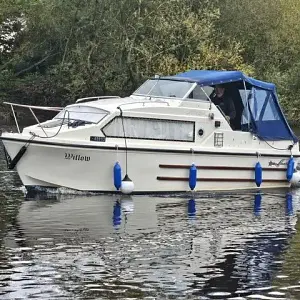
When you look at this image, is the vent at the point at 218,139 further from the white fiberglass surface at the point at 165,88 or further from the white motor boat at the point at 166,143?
the white fiberglass surface at the point at 165,88

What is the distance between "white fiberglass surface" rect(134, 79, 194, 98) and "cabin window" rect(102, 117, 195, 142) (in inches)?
38.7

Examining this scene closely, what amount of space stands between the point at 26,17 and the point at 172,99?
3280cm

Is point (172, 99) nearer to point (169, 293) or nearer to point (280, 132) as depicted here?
point (280, 132)

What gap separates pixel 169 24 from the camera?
46594mm

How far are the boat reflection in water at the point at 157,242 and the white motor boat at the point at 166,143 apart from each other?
68 centimetres

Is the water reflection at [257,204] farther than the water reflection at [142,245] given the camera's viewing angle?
Yes

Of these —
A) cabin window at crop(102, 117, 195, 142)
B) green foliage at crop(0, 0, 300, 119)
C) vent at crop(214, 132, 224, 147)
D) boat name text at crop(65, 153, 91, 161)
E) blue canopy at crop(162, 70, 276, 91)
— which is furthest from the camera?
green foliage at crop(0, 0, 300, 119)

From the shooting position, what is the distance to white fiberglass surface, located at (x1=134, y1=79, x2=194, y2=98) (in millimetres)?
21547

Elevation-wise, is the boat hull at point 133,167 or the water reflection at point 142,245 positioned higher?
the boat hull at point 133,167

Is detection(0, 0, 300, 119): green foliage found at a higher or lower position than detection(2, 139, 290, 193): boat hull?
higher

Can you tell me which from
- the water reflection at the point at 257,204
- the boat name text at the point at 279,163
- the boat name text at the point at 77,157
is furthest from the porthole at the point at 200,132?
the boat name text at the point at 77,157

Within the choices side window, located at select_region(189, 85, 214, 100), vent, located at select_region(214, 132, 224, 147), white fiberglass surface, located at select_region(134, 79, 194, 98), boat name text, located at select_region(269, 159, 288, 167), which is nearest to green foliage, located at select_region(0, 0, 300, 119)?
white fiberglass surface, located at select_region(134, 79, 194, 98)

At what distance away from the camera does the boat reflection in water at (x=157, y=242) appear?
11.6m

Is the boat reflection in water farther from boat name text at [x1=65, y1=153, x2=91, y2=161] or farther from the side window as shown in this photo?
the side window
